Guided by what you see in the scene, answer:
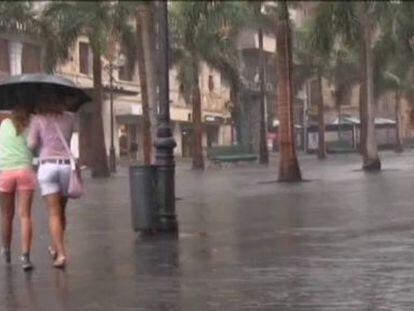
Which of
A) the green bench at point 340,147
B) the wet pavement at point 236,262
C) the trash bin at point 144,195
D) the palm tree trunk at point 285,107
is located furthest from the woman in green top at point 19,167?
the green bench at point 340,147

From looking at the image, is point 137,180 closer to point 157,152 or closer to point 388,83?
point 157,152

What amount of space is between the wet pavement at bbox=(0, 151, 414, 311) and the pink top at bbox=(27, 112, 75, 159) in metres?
1.22

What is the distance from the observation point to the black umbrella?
10.2 m

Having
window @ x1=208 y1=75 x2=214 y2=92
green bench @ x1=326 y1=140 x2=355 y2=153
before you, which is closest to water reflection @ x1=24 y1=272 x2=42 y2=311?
window @ x1=208 y1=75 x2=214 y2=92

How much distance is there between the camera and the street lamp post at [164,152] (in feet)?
42.0

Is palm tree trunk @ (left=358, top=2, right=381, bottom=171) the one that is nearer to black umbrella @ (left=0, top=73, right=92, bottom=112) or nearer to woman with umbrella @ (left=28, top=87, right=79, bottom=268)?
black umbrella @ (left=0, top=73, right=92, bottom=112)

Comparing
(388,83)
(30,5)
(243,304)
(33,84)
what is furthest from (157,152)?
(388,83)

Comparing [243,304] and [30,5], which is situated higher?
[30,5]

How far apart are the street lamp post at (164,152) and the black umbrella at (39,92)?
7.29ft

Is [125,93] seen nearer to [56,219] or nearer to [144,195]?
[144,195]

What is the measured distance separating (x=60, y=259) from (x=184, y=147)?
6596 cm

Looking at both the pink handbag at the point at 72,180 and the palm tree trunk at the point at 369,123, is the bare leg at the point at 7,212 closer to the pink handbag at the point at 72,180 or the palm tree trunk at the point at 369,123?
the pink handbag at the point at 72,180

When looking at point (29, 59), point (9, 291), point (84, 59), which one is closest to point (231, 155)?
point (84, 59)

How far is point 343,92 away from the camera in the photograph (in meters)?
61.8
